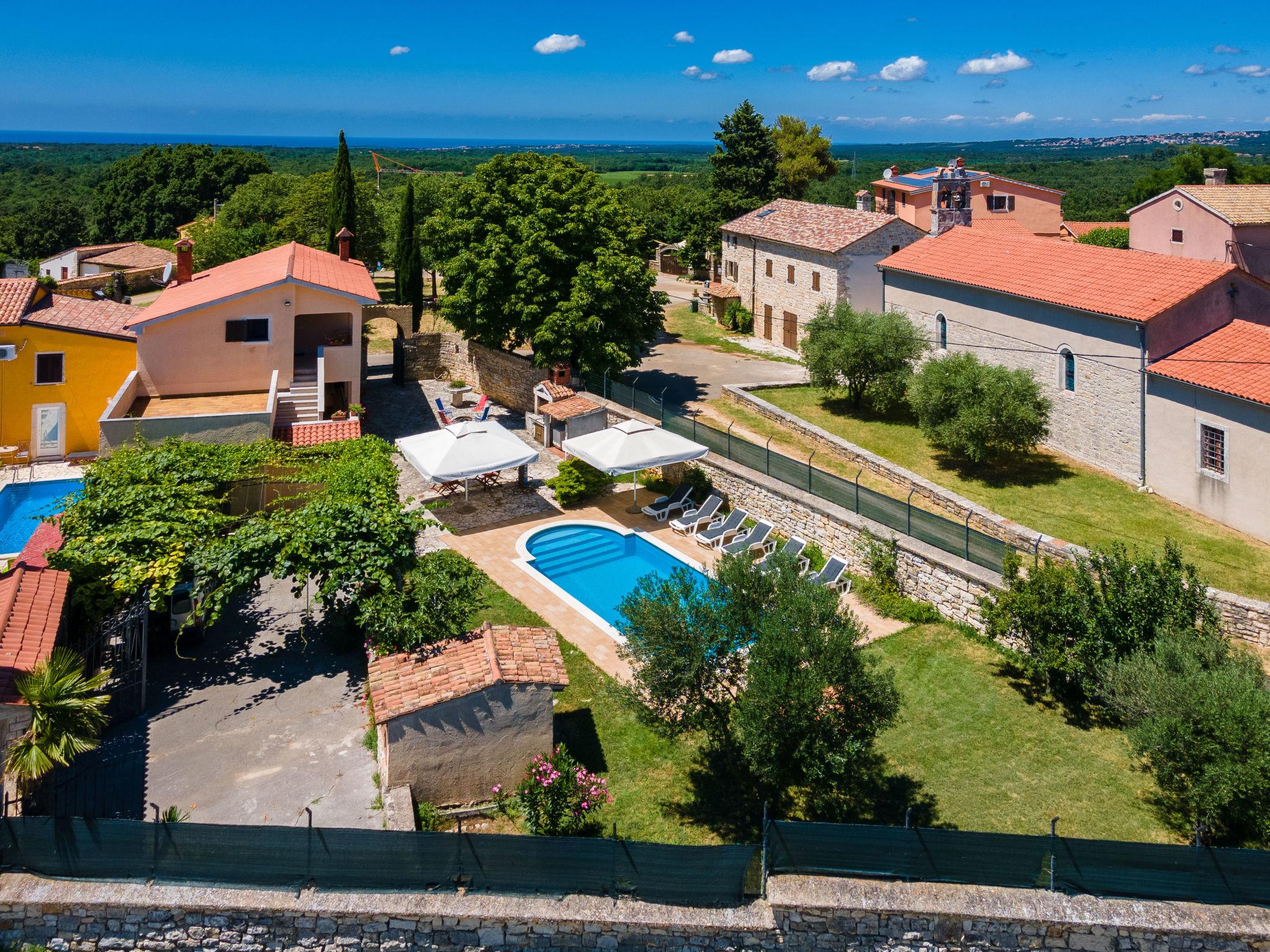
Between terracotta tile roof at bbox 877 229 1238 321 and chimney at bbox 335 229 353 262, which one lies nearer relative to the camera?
terracotta tile roof at bbox 877 229 1238 321

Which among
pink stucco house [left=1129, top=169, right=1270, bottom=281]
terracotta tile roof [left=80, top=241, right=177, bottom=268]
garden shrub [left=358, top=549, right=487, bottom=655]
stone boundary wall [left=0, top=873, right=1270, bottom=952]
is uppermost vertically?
terracotta tile roof [left=80, top=241, right=177, bottom=268]

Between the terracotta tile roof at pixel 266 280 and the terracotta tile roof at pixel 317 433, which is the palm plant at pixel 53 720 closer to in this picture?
the terracotta tile roof at pixel 317 433

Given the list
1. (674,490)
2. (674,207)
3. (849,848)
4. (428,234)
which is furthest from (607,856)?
(674,207)

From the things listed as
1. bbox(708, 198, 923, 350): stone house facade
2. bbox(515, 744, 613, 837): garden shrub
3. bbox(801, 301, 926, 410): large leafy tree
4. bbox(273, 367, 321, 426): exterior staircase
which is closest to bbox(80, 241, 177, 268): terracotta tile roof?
bbox(708, 198, 923, 350): stone house facade

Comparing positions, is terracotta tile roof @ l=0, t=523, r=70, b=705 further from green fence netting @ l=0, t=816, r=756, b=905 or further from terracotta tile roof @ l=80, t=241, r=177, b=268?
terracotta tile roof @ l=80, t=241, r=177, b=268

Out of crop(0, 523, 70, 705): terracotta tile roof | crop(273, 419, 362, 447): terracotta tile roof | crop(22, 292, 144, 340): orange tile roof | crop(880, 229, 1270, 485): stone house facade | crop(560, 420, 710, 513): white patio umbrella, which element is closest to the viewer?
crop(0, 523, 70, 705): terracotta tile roof

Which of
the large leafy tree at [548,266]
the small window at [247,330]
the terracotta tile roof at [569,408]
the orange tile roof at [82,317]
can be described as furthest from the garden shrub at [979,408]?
the orange tile roof at [82,317]
